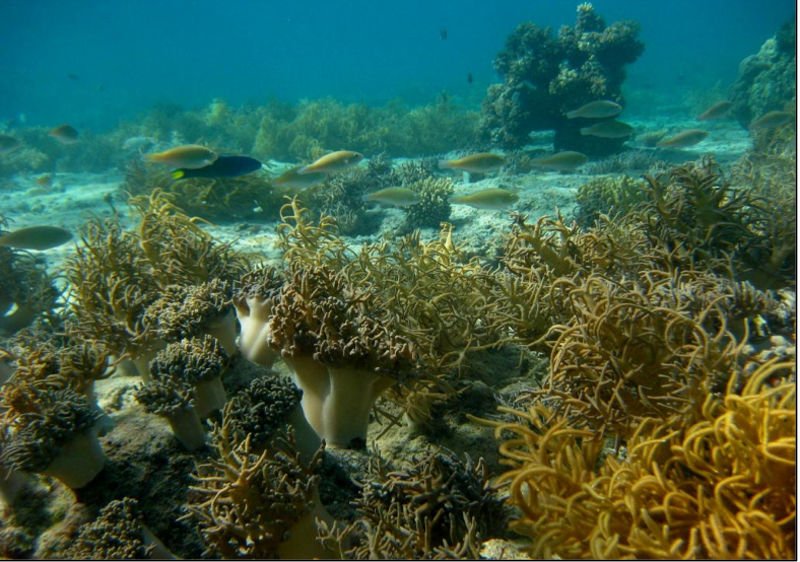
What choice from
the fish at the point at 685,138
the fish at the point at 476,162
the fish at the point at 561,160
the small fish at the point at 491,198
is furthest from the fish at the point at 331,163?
the fish at the point at 685,138

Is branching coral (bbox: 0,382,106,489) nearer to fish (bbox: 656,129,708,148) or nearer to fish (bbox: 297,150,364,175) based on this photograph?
fish (bbox: 297,150,364,175)

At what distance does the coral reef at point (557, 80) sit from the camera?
14.1m

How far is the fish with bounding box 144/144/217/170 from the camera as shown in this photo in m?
6.67

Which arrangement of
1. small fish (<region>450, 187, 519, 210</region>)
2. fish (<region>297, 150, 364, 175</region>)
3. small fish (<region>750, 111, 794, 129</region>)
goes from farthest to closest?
small fish (<region>750, 111, 794, 129</region>), fish (<region>297, 150, 364, 175</region>), small fish (<region>450, 187, 519, 210</region>)

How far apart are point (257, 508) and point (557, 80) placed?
15.6m

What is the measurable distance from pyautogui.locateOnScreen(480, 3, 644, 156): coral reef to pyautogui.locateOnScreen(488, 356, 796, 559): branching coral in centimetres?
1402

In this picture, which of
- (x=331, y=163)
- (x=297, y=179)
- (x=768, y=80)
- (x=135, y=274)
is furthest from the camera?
(x=768, y=80)

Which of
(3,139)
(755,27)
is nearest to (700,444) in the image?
(3,139)

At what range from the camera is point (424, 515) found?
81.6 inches

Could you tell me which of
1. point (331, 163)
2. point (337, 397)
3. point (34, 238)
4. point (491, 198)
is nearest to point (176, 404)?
point (337, 397)

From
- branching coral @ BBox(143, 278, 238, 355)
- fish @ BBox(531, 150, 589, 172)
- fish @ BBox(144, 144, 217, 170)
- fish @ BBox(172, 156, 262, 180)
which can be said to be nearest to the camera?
branching coral @ BBox(143, 278, 238, 355)

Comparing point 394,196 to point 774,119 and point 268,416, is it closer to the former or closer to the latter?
point 268,416

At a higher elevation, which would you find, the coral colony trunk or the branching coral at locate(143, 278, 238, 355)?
the branching coral at locate(143, 278, 238, 355)

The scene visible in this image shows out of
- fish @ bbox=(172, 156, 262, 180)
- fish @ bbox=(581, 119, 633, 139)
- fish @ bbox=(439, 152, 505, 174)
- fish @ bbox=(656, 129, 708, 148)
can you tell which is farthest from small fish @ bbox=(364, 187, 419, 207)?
fish @ bbox=(656, 129, 708, 148)
